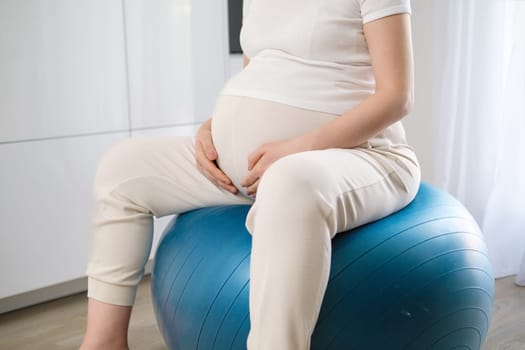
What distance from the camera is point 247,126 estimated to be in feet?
4.38

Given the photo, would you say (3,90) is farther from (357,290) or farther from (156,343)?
(357,290)

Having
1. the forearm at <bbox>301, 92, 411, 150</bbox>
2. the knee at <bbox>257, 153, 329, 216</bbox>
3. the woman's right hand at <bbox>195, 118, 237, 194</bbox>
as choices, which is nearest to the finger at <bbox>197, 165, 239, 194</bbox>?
the woman's right hand at <bbox>195, 118, 237, 194</bbox>

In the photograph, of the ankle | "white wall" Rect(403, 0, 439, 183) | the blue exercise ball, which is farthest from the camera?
"white wall" Rect(403, 0, 439, 183)

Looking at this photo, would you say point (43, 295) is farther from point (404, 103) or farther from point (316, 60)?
point (404, 103)

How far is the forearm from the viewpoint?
48.3 inches

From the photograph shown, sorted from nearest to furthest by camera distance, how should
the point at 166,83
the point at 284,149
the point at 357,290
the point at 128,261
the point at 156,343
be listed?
1. the point at 357,290
2. the point at 284,149
3. the point at 128,261
4. the point at 156,343
5. the point at 166,83

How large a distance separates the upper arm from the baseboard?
3.54 feet

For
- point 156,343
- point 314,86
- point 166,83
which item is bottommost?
point 156,343

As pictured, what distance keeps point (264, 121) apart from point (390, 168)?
0.25 meters

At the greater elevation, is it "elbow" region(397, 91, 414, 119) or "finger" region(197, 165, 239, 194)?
"elbow" region(397, 91, 414, 119)

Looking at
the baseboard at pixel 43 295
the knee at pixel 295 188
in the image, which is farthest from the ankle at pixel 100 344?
the baseboard at pixel 43 295

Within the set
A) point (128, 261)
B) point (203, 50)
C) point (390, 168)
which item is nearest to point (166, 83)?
point (203, 50)

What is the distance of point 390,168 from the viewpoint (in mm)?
1237

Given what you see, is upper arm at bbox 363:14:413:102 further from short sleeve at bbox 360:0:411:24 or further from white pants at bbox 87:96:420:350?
white pants at bbox 87:96:420:350
